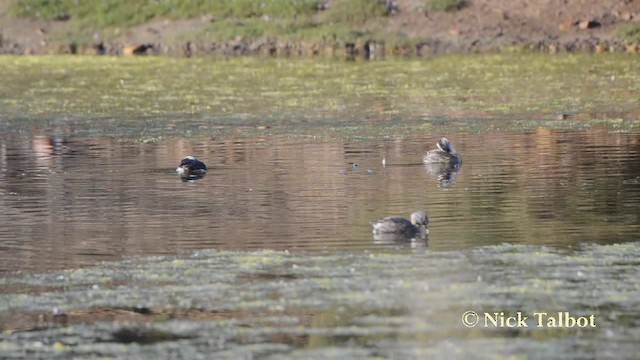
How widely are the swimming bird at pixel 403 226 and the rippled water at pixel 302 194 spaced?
0.42ft

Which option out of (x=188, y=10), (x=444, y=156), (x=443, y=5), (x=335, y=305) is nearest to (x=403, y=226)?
(x=335, y=305)

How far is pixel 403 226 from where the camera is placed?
37.4ft

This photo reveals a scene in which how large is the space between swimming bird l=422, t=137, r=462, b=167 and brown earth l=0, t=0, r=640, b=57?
1932 cm

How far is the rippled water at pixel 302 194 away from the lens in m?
11.7

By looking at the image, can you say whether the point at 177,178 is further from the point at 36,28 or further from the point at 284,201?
the point at 36,28

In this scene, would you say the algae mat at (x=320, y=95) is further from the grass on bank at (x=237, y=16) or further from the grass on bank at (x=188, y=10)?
the grass on bank at (x=188, y=10)

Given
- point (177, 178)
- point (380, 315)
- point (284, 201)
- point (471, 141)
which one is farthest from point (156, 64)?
point (380, 315)

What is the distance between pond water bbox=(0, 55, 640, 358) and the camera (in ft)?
29.0

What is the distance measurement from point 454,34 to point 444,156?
69.3ft

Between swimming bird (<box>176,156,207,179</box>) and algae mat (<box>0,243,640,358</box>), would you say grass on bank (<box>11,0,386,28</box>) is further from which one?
algae mat (<box>0,243,640,358</box>)

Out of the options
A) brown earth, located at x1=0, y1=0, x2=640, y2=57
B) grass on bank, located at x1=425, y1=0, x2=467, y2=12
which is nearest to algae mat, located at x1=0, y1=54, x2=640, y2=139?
brown earth, located at x1=0, y1=0, x2=640, y2=57

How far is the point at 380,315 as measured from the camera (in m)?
9.11

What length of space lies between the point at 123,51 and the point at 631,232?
29.0m

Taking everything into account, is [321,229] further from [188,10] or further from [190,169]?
[188,10]
